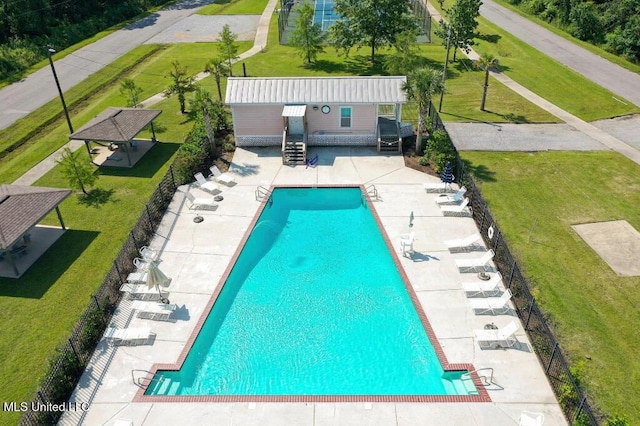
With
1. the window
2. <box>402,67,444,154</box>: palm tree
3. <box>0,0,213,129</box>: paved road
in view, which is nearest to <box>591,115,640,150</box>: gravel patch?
<box>402,67,444,154</box>: palm tree

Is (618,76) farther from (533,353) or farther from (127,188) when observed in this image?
(127,188)

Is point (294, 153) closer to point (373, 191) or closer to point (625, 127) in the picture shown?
point (373, 191)

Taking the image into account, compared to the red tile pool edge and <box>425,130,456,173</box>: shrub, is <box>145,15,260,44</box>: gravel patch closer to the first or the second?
<box>425,130,456,173</box>: shrub

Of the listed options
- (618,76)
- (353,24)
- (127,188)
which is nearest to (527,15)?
(618,76)

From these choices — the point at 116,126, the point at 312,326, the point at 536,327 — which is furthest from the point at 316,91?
the point at 536,327

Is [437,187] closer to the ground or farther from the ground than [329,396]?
farther from the ground

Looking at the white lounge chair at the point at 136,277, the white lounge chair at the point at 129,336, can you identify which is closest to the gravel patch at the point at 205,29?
the white lounge chair at the point at 136,277
